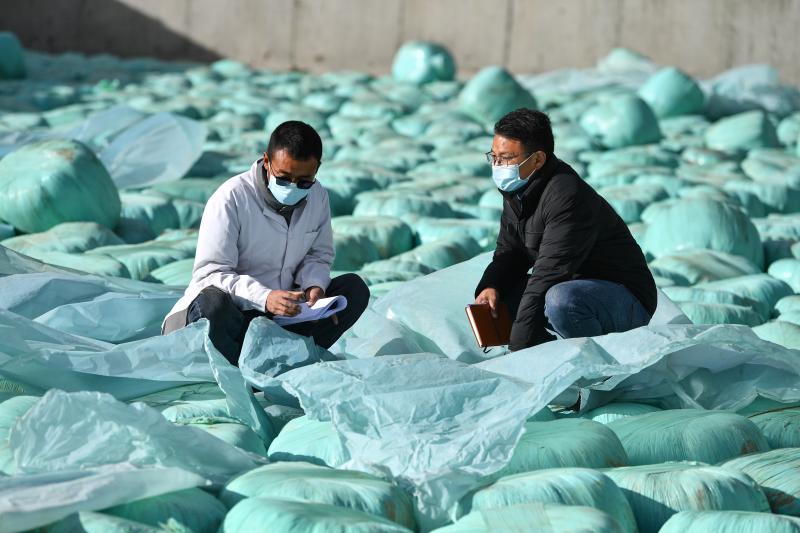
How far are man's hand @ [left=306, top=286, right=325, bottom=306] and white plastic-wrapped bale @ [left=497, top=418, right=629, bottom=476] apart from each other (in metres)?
0.49

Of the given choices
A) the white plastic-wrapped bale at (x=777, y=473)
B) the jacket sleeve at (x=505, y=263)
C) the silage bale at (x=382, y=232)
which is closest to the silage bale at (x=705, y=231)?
the silage bale at (x=382, y=232)

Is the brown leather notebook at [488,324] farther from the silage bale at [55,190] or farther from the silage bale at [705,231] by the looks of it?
the silage bale at [55,190]

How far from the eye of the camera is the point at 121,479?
1438mm

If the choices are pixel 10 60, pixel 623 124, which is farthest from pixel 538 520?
pixel 10 60

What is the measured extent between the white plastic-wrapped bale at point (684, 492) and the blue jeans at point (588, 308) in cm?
49

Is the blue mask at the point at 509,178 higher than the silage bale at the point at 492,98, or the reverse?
the blue mask at the point at 509,178

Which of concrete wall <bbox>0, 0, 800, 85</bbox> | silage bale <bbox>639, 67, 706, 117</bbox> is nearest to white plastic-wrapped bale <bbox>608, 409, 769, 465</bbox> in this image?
silage bale <bbox>639, 67, 706, 117</bbox>

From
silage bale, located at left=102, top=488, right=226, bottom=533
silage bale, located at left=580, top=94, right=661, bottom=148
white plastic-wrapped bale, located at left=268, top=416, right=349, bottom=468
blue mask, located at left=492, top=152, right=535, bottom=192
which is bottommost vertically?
white plastic-wrapped bale, located at left=268, top=416, right=349, bottom=468

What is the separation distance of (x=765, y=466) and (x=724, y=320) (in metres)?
0.93

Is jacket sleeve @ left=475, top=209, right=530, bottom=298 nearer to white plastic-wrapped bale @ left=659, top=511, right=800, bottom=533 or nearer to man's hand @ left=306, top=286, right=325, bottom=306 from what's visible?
man's hand @ left=306, top=286, right=325, bottom=306

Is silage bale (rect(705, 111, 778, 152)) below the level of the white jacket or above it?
below

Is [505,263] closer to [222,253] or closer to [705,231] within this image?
[222,253]

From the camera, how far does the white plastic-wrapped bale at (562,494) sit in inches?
58.0

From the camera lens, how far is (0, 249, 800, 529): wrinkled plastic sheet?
160cm
